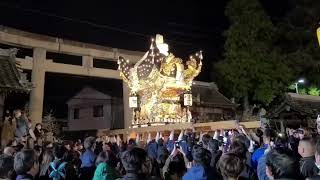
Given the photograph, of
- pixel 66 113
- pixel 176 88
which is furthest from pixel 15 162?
pixel 66 113

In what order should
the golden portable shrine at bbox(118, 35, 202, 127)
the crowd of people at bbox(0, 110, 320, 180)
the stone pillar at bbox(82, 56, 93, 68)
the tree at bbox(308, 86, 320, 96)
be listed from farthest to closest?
the tree at bbox(308, 86, 320, 96) → the golden portable shrine at bbox(118, 35, 202, 127) → the stone pillar at bbox(82, 56, 93, 68) → the crowd of people at bbox(0, 110, 320, 180)

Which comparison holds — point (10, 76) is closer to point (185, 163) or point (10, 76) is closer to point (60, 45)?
point (60, 45)

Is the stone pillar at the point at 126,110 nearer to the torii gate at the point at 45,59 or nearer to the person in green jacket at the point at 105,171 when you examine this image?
the torii gate at the point at 45,59

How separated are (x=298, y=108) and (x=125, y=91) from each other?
992 cm

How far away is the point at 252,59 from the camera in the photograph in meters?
24.2

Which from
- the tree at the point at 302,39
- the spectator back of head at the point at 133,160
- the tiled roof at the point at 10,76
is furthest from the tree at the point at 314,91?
the spectator back of head at the point at 133,160

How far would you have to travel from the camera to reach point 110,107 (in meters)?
25.4

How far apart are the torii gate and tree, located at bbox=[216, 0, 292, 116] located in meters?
7.64

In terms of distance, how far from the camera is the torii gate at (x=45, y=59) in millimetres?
17047

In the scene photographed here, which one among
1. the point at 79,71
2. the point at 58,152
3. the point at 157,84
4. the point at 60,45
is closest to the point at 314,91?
the point at 157,84

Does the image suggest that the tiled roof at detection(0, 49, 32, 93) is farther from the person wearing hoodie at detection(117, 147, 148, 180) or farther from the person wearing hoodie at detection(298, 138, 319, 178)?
the person wearing hoodie at detection(298, 138, 319, 178)

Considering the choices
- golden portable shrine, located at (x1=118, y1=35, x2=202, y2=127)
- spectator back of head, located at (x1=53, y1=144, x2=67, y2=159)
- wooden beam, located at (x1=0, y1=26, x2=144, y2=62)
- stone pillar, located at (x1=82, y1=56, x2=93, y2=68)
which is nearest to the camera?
spectator back of head, located at (x1=53, y1=144, x2=67, y2=159)

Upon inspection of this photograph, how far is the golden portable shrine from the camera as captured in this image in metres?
20.3

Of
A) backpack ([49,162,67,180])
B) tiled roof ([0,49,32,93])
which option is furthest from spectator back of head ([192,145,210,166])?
tiled roof ([0,49,32,93])
